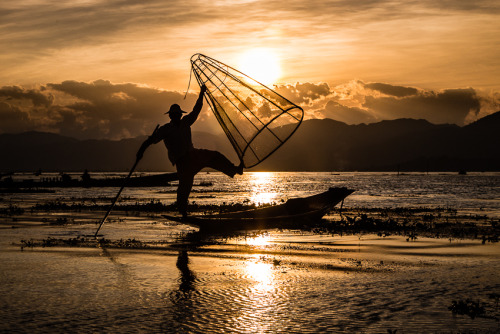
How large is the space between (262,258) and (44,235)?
10.3 metres

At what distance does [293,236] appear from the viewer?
2283cm

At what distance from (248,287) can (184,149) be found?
7459 millimetres

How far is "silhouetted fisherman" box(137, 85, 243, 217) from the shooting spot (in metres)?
17.7

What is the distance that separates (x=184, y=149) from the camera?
18109 millimetres

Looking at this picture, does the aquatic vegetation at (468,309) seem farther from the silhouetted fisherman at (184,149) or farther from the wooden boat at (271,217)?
the wooden boat at (271,217)

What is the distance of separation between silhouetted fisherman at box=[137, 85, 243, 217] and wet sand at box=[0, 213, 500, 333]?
2.54 metres

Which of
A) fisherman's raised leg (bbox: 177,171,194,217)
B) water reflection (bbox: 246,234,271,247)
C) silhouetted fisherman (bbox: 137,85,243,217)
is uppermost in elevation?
silhouetted fisherman (bbox: 137,85,243,217)

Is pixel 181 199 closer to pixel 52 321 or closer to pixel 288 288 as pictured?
pixel 288 288

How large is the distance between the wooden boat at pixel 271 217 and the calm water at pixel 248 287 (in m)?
1.27

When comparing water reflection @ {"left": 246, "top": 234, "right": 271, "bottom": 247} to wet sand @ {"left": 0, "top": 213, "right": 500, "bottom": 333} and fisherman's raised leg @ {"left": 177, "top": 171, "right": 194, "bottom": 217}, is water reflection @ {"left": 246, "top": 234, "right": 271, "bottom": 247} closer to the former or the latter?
wet sand @ {"left": 0, "top": 213, "right": 500, "bottom": 333}

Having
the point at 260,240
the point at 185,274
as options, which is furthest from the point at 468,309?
the point at 260,240

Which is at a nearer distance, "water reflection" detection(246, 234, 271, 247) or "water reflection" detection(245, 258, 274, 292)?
"water reflection" detection(245, 258, 274, 292)

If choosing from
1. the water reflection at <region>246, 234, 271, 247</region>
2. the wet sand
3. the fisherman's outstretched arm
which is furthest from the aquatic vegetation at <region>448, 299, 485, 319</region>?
the fisherman's outstretched arm

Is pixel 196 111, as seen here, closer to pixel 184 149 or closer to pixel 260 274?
pixel 184 149
